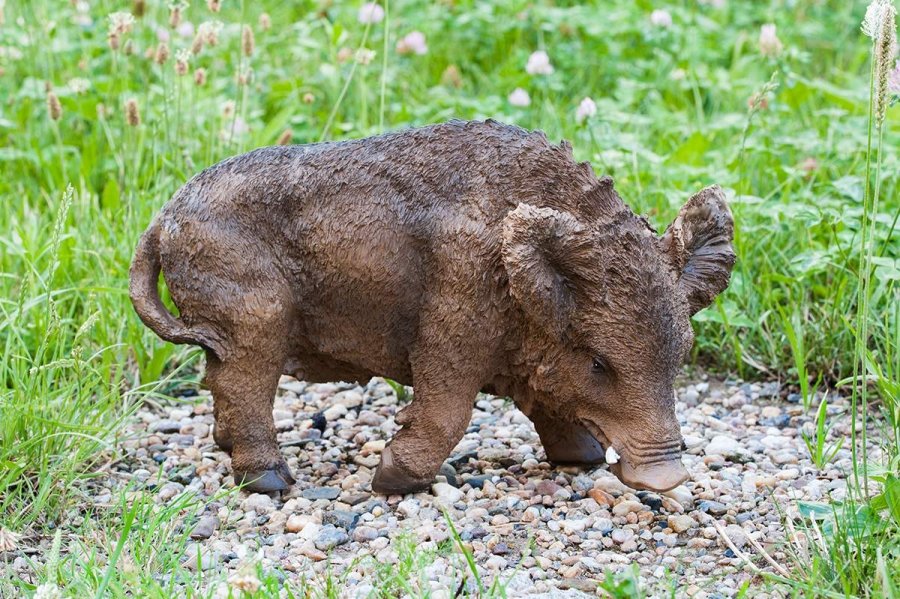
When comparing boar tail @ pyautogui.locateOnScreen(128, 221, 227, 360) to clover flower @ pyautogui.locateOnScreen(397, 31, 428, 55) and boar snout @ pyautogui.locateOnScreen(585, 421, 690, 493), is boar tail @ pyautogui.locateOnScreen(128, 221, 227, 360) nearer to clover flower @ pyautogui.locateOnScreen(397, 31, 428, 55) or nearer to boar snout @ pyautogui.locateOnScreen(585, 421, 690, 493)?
boar snout @ pyautogui.locateOnScreen(585, 421, 690, 493)

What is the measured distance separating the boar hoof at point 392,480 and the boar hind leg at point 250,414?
0.95 feet

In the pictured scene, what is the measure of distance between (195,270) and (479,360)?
821 mm

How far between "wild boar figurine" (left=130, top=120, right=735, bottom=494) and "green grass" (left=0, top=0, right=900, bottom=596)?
14.6 inches

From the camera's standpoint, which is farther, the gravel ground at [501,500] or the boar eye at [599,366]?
the boar eye at [599,366]

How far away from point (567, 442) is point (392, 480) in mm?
564

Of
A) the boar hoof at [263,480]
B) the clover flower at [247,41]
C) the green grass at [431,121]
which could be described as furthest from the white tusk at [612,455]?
the clover flower at [247,41]

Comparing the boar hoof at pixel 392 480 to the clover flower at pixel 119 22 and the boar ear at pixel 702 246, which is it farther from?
the clover flower at pixel 119 22

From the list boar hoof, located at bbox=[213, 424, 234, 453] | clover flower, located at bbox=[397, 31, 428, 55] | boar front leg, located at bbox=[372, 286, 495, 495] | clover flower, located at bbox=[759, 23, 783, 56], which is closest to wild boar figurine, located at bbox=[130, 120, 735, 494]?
boar front leg, located at bbox=[372, 286, 495, 495]

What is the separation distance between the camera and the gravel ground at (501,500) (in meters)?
3.01

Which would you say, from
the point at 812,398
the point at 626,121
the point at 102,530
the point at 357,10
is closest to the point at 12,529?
the point at 102,530

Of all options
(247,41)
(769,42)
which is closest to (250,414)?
(247,41)

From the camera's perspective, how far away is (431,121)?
587 cm

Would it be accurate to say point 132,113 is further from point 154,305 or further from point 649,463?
point 649,463

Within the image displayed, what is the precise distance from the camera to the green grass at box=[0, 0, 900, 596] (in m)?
3.31
